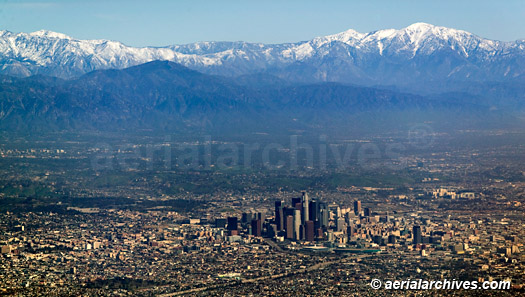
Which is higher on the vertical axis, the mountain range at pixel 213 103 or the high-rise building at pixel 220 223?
the mountain range at pixel 213 103

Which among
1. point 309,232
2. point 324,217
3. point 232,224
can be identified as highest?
point 324,217

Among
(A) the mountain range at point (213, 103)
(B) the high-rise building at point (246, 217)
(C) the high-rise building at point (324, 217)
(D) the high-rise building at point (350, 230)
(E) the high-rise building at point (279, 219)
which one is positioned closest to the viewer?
(D) the high-rise building at point (350, 230)

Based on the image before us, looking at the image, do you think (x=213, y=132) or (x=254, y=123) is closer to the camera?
(x=213, y=132)

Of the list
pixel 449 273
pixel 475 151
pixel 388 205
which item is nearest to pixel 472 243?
pixel 449 273

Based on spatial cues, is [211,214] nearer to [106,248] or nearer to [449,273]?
[106,248]

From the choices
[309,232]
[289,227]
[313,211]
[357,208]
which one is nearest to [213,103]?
[357,208]

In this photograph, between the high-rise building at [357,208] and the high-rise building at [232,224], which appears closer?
the high-rise building at [232,224]

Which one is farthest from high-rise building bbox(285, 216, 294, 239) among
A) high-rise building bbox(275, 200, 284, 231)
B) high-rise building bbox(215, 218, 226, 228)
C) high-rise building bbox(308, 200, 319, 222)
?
high-rise building bbox(215, 218, 226, 228)

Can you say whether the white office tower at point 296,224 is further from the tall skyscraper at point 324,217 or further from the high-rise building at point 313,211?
the tall skyscraper at point 324,217

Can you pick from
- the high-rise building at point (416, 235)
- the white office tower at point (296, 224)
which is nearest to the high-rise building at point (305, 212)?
the white office tower at point (296, 224)

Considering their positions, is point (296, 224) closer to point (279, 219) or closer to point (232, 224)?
point (279, 219)

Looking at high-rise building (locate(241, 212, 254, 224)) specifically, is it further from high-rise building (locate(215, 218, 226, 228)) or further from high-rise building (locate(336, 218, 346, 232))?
high-rise building (locate(336, 218, 346, 232))
